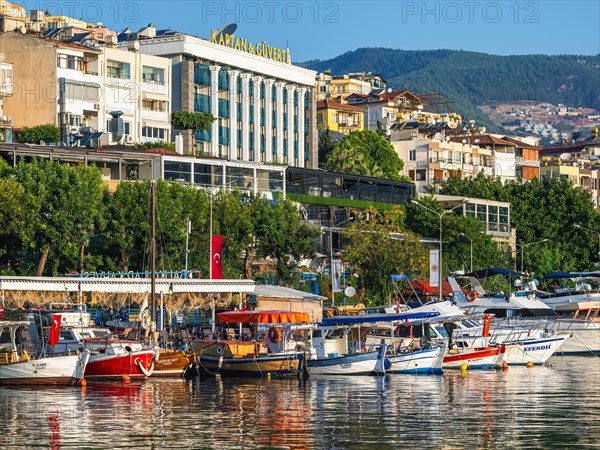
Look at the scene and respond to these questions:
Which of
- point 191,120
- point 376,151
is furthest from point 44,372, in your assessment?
point 376,151

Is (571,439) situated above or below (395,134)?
below

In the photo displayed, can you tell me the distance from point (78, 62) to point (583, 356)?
56162mm

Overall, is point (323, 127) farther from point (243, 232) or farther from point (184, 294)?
point (184, 294)

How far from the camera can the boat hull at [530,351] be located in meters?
81.3

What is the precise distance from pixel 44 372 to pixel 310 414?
58.9 ft

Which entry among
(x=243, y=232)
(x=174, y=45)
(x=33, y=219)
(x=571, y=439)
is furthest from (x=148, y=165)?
(x=571, y=439)

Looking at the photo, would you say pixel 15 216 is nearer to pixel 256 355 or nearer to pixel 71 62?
pixel 256 355

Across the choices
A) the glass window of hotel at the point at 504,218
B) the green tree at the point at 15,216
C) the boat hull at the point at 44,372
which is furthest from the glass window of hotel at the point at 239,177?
the boat hull at the point at 44,372

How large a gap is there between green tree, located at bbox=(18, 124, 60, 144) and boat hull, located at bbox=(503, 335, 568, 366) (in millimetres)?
53328

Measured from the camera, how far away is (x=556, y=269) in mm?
142625

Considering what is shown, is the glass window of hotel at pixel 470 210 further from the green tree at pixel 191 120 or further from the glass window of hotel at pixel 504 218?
the green tree at pixel 191 120

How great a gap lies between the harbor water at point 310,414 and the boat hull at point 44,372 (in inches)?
43.3

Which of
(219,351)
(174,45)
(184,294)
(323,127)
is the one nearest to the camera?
(219,351)

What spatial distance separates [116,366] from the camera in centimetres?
6562
